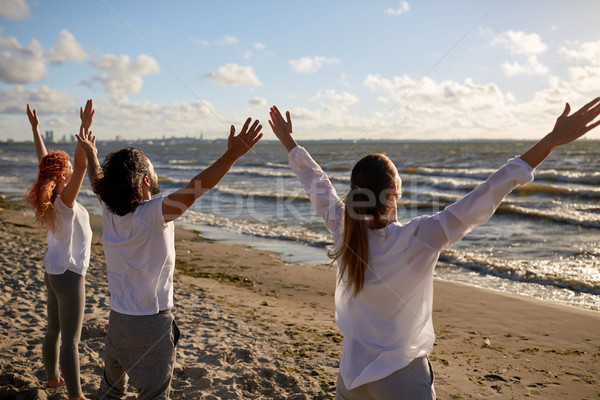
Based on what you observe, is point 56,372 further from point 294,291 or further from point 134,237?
point 294,291

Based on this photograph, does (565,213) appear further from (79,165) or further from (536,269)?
(79,165)

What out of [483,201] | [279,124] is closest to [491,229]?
[279,124]

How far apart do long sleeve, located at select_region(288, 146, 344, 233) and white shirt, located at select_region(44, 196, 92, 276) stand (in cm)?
188

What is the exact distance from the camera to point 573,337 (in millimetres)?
5844

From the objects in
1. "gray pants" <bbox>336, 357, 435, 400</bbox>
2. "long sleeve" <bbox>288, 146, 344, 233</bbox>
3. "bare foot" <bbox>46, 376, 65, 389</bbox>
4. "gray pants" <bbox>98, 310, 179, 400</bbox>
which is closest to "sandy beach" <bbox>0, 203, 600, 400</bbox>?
"bare foot" <bbox>46, 376, 65, 389</bbox>

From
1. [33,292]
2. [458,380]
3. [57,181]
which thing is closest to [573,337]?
[458,380]

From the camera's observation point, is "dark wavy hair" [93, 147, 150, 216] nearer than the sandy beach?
Yes

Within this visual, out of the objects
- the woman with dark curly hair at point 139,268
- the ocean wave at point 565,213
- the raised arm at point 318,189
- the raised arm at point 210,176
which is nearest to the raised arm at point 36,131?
the woman with dark curly hair at point 139,268

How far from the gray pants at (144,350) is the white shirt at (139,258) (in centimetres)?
6

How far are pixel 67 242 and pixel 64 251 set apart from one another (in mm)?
77

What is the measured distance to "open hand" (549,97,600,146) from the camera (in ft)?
6.09

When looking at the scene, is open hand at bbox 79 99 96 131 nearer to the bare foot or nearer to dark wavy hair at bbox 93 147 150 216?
dark wavy hair at bbox 93 147 150 216

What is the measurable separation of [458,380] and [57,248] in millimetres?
3745

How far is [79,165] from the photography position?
10.2ft
